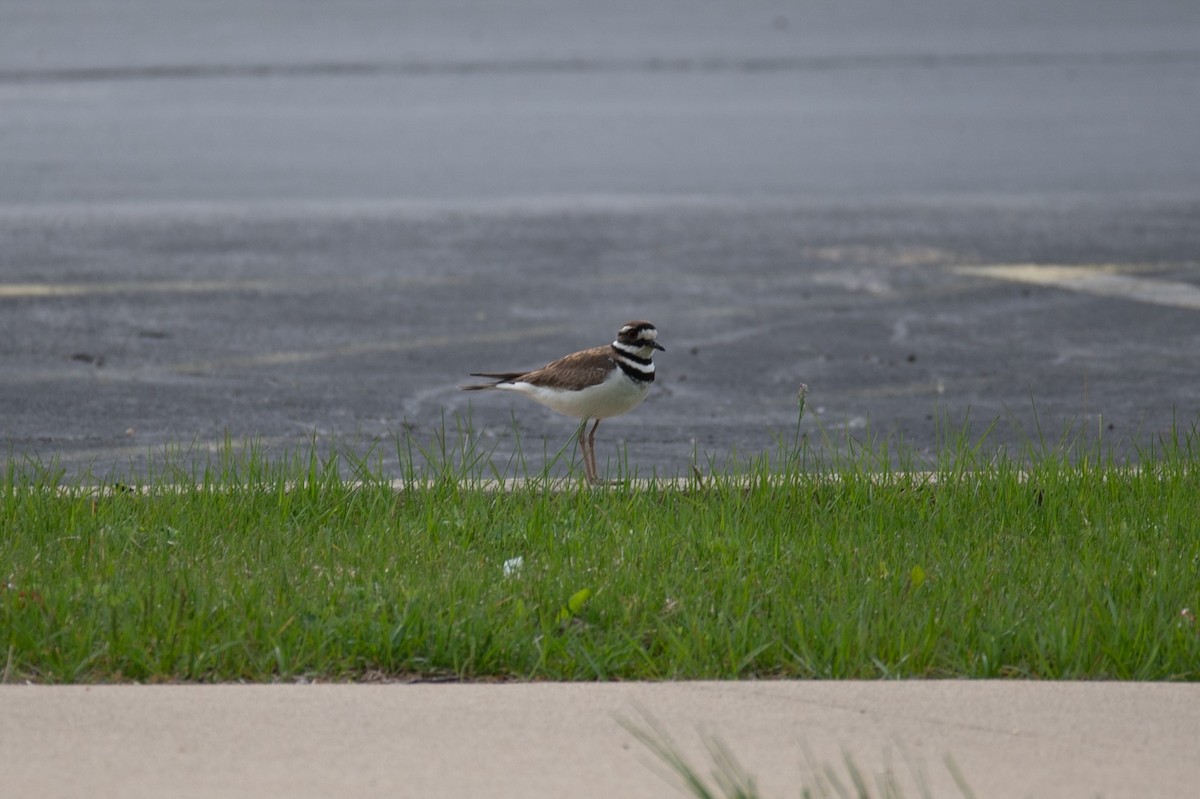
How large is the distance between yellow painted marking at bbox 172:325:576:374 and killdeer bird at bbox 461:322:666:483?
267cm

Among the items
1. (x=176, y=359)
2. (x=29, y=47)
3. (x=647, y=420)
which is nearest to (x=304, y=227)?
(x=176, y=359)

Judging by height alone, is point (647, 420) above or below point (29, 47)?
below

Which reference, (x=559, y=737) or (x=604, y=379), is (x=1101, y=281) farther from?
(x=559, y=737)

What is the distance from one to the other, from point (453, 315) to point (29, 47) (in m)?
17.2

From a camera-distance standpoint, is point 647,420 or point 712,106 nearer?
point 647,420

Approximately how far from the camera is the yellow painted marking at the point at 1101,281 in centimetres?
1152

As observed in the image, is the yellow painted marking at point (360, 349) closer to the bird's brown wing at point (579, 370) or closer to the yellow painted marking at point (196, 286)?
the yellow painted marking at point (196, 286)

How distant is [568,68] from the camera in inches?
939

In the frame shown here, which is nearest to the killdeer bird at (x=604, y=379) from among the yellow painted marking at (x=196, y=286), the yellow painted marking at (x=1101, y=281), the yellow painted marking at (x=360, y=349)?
the yellow painted marking at (x=360, y=349)

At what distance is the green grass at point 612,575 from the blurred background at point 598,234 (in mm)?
765

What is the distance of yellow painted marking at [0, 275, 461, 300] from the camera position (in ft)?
37.6

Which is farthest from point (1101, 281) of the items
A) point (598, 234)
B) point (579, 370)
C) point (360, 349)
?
point (579, 370)

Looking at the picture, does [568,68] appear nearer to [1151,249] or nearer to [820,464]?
[1151,249]

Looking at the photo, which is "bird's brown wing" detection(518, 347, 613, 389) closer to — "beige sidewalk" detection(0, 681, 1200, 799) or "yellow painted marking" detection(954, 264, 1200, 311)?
"beige sidewalk" detection(0, 681, 1200, 799)
